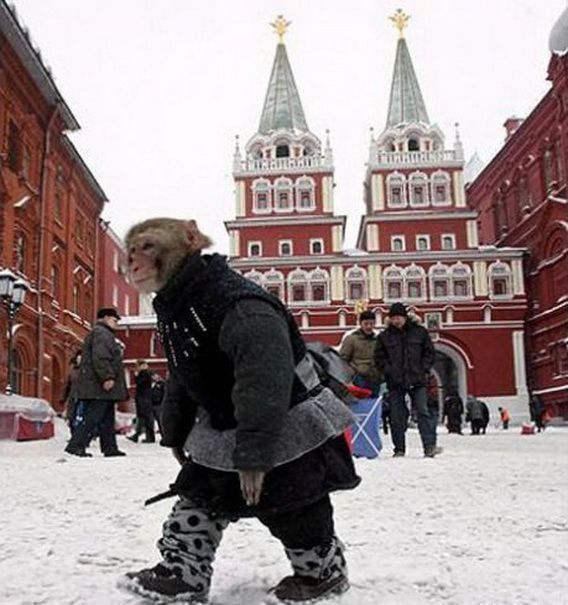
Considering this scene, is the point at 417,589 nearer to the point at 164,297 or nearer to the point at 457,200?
the point at 164,297

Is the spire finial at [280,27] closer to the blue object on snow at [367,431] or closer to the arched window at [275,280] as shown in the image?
the arched window at [275,280]

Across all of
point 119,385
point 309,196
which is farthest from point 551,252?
point 119,385

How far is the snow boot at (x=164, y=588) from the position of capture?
224 cm

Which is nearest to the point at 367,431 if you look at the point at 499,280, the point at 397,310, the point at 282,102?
the point at 397,310

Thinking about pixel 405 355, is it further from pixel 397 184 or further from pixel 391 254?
pixel 397 184

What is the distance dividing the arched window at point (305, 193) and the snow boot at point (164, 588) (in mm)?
41561

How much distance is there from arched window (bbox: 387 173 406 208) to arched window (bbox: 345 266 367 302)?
15.1 feet

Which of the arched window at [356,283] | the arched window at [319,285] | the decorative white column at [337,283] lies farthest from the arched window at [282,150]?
the arched window at [356,283]

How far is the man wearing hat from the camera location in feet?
28.2

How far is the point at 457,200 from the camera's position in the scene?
43.2 m

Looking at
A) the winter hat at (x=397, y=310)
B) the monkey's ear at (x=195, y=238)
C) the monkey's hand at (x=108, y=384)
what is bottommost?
the monkey's hand at (x=108, y=384)

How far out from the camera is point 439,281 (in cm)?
4153

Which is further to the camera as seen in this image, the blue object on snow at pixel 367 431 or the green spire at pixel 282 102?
the green spire at pixel 282 102

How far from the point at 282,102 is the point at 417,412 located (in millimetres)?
42125
